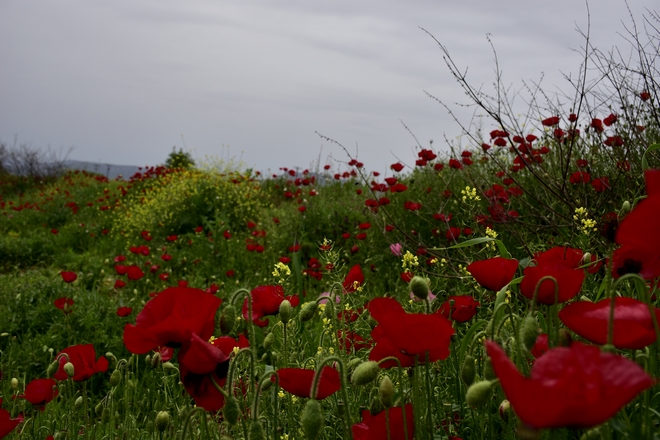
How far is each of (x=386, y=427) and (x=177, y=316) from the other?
0.40 metres

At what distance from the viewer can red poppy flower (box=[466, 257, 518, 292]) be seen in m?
1.13

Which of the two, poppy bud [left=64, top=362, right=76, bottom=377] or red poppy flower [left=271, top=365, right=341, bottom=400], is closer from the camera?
red poppy flower [left=271, top=365, right=341, bottom=400]

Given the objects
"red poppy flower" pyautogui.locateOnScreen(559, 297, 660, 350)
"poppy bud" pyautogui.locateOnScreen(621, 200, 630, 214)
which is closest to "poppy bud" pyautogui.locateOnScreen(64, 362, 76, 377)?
"red poppy flower" pyautogui.locateOnScreen(559, 297, 660, 350)

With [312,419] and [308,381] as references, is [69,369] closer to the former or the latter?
[308,381]

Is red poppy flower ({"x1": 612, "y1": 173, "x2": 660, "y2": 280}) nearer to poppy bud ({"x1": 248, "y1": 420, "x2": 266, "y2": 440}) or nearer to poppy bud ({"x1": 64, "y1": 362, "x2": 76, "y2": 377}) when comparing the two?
poppy bud ({"x1": 248, "y1": 420, "x2": 266, "y2": 440})

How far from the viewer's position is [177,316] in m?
0.92

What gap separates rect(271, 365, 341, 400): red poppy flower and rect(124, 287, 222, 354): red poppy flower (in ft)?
0.61

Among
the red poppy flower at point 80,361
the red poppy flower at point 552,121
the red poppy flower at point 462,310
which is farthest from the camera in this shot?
the red poppy flower at point 552,121

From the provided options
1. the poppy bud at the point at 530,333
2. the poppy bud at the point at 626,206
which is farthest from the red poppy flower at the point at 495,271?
the poppy bud at the point at 626,206

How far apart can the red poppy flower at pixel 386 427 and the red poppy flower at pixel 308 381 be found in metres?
0.09

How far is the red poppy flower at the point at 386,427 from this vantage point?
960 millimetres

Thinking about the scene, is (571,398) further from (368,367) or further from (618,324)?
(368,367)

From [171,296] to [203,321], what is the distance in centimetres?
7

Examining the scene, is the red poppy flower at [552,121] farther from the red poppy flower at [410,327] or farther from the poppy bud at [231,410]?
the poppy bud at [231,410]
